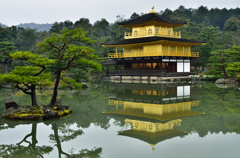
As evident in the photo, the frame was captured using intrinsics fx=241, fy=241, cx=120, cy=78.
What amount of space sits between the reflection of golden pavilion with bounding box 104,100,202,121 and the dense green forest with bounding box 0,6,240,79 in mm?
11521

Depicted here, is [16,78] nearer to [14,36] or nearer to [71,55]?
[71,55]

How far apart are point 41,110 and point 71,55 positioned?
3.64m

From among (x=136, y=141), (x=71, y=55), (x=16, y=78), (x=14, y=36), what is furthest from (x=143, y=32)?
(x=14, y=36)

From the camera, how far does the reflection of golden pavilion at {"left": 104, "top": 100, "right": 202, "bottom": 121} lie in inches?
499

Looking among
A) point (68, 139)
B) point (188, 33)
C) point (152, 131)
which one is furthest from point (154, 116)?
point (188, 33)

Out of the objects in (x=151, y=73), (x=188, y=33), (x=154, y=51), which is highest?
(x=188, y=33)

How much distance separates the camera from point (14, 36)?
6994 centimetres

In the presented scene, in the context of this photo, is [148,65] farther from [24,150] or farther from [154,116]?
[24,150]

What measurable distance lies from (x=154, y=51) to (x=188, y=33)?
2410 cm

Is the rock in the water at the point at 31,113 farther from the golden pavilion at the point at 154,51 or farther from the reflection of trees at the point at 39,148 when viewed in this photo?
the golden pavilion at the point at 154,51

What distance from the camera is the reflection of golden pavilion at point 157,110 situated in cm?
1266

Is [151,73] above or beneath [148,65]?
beneath

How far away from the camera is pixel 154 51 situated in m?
38.4

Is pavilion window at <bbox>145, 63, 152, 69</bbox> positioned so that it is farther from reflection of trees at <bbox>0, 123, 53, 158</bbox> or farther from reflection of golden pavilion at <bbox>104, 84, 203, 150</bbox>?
reflection of trees at <bbox>0, 123, 53, 158</bbox>
